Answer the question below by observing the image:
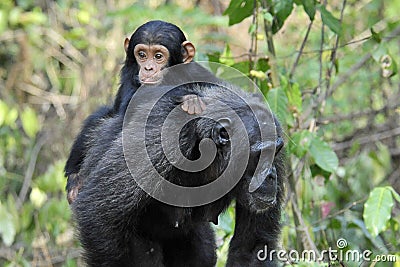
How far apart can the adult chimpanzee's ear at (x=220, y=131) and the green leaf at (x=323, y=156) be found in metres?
2.04

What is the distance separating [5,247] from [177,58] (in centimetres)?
429

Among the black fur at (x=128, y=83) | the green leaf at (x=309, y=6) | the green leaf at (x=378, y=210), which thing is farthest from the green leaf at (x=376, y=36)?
the black fur at (x=128, y=83)

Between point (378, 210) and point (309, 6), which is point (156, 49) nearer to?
point (309, 6)

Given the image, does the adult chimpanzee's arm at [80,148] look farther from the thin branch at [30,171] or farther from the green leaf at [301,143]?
the thin branch at [30,171]

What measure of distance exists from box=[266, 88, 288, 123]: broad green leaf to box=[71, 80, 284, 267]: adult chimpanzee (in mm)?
1327

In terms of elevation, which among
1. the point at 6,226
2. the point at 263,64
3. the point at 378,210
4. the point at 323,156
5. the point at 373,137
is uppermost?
the point at 373,137

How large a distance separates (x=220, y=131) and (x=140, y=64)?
1.64m

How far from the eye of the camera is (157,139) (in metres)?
4.37

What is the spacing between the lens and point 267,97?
6035mm

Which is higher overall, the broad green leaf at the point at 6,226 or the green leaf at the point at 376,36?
the green leaf at the point at 376,36

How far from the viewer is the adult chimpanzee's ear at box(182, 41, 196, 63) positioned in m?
5.99

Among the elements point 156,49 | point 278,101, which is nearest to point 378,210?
point 278,101

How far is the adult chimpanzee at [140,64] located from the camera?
17.8 ft

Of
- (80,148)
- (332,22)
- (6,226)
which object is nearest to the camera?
(80,148)
